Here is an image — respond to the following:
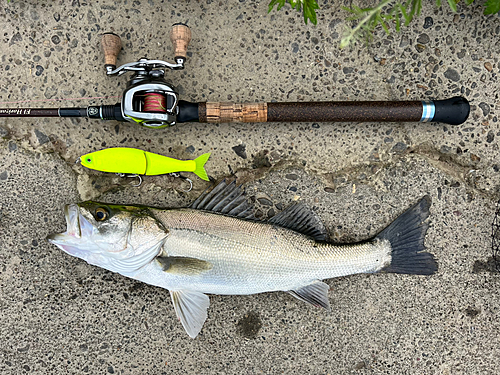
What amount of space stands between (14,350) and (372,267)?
110 inches

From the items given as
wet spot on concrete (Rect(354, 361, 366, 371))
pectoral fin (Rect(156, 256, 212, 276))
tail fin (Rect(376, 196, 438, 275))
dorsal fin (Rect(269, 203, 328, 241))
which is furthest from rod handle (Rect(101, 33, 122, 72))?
wet spot on concrete (Rect(354, 361, 366, 371))

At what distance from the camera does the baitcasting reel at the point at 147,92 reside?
2.40 metres

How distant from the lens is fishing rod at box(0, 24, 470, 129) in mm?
2492

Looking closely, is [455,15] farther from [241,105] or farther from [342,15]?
[241,105]

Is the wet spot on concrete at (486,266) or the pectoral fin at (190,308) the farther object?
the wet spot on concrete at (486,266)

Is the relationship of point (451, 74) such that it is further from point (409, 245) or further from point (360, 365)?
point (360, 365)

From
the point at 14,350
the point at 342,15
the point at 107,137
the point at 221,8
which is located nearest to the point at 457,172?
the point at 342,15

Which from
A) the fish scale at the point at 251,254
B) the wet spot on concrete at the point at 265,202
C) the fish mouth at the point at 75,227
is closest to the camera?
the fish mouth at the point at 75,227

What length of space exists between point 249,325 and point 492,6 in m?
2.93

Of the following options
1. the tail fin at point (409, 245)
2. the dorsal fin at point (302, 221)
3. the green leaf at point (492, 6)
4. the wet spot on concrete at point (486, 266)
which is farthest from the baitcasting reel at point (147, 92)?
the wet spot on concrete at point (486, 266)

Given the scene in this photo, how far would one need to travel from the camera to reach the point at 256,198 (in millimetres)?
2775

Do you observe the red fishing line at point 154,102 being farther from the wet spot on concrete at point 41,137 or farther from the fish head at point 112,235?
the wet spot on concrete at point 41,137

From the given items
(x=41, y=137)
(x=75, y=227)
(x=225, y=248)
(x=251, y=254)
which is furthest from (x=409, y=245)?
(x=41, y=137)

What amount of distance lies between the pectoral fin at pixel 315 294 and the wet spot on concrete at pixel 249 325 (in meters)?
0.41
